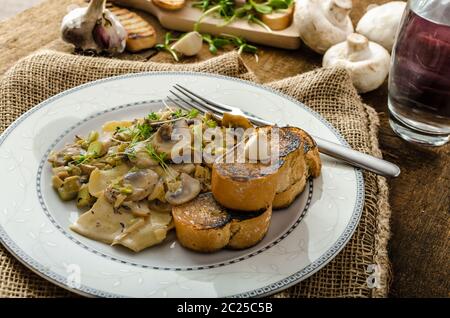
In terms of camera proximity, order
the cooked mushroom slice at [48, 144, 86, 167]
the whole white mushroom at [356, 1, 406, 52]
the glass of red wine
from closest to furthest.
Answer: the cooked mushroom slice at [48, 144, 86, 167]
the glass of red wine
the whole white mushroom at [356, 1, 406, 52]

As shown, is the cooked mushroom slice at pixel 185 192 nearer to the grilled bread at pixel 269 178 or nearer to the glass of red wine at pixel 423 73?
the grilled bread at pixel 269 178

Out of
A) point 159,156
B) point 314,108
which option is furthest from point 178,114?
point 314,108

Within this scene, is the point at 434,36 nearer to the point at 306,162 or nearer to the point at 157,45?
the point at 306,162

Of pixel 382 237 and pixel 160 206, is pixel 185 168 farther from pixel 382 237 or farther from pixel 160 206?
pixel 382 237

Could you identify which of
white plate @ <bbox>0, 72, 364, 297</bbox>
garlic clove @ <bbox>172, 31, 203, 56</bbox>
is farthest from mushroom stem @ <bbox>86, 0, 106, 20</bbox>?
white plate @ <bbox>0, 72, 364, 297</bbox>

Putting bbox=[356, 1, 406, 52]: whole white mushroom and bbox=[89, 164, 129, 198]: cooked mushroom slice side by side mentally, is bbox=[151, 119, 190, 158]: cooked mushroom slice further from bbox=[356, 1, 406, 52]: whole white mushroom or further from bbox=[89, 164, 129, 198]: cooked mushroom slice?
bbox=[356, 1, 406, 52]: whole white mushroom

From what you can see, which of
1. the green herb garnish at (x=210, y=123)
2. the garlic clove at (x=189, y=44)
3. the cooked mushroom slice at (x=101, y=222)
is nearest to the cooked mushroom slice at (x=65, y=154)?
the cooked mushroom slice at (x=101, y=222)
